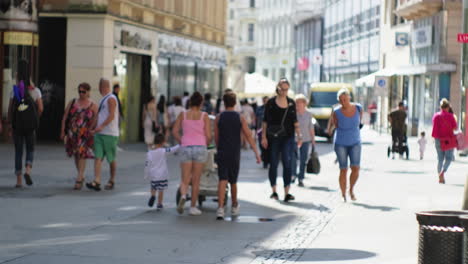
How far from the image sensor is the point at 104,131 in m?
18.2

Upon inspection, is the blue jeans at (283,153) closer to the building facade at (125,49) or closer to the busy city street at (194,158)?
the busy city street at (194,158)

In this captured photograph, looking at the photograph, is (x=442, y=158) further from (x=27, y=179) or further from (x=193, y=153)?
(x=193, y=153)

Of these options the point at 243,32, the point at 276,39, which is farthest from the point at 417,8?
the point at 243,32

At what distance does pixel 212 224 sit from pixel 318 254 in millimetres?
2785

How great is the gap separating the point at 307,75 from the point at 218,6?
5145 centimetres

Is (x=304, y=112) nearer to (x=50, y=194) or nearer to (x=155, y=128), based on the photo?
(x=50, y=194)

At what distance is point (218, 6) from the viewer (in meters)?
50.1

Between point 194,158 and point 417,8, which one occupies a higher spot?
point 417,8

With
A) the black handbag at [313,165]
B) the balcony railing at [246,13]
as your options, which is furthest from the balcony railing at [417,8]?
the balcony railing at [246,13]

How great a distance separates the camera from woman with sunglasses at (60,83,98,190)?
18172 millimetres

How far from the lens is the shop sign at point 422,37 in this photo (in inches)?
1921

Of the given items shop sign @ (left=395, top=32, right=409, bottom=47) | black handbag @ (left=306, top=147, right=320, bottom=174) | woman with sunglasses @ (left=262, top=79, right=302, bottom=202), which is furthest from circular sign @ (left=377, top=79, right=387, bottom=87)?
woman with sunglasses @ (left=262, top=79, right=302, bottom=202)

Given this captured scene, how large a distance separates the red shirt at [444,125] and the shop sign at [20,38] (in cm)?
1296

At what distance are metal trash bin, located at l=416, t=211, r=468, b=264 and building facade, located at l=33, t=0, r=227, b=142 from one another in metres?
23.3
